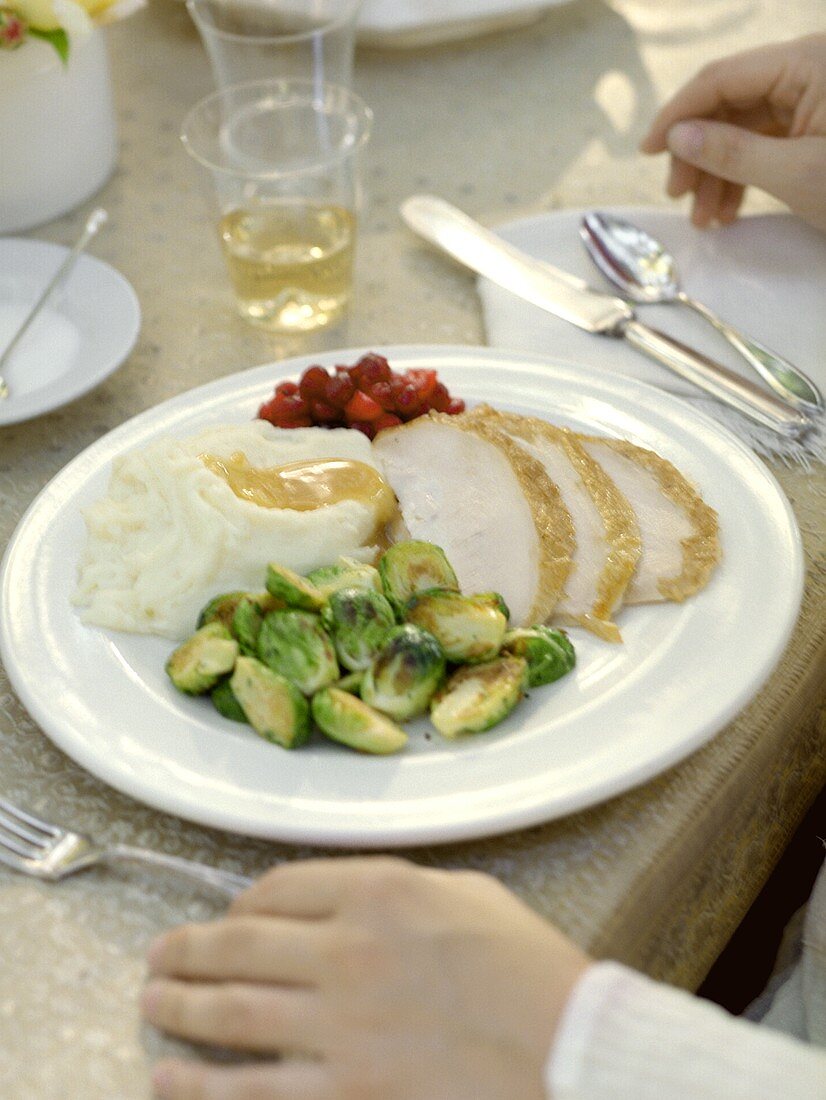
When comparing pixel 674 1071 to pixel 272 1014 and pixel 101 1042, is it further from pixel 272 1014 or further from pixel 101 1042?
pixel 101 1042

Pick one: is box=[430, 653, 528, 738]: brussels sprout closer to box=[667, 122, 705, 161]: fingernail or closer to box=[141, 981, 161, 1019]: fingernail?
box=[141, 981, 161, 1019]: fingernail

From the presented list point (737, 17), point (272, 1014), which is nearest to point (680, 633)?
point (272, 1014)

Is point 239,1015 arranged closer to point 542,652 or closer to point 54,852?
point 54,852

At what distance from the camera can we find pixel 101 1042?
1.19 meters

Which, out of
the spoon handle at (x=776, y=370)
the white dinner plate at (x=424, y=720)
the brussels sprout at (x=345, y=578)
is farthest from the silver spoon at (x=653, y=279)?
the brussels sprout at (x=345, y=578)

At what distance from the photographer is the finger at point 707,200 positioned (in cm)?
248

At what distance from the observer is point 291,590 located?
1451 mm

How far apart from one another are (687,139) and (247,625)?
1524mm

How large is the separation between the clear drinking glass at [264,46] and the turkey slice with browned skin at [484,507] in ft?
3.61

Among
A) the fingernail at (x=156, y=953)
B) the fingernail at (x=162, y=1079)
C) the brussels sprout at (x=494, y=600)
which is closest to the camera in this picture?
the fingernail at (x=162, y=1079)

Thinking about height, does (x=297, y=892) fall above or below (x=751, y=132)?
below

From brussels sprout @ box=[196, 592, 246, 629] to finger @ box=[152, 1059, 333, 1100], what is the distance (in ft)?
1.87

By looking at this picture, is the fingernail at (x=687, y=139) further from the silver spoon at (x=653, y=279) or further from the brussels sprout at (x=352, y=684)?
the brussels sprout at (x=352, y=684)

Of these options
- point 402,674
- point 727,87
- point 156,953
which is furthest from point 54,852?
point 727,87
